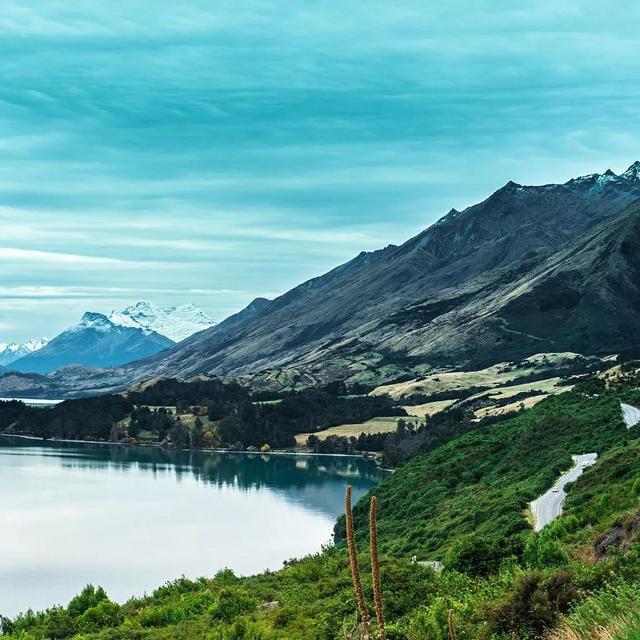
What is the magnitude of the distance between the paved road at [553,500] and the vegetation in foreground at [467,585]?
976 millimetres

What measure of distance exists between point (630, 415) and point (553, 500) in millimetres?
37728

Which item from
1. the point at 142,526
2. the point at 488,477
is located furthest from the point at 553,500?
the point at 142,526

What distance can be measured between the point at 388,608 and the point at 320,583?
7.65 metres

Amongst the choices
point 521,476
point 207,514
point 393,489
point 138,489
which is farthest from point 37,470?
point 521,476

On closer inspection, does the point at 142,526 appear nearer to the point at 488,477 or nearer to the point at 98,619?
the point at 488,477

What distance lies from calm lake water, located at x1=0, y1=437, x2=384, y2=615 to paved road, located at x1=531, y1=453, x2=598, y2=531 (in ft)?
120

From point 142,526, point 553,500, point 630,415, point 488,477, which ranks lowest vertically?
point 142,526

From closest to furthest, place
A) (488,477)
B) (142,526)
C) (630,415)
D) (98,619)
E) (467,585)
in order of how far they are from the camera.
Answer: (467,585) → (98,619) → (488,477) → (630,415) → (142,526)

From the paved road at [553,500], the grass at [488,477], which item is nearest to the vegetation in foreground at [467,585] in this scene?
the grass at [488,477]

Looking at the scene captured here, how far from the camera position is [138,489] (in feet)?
553

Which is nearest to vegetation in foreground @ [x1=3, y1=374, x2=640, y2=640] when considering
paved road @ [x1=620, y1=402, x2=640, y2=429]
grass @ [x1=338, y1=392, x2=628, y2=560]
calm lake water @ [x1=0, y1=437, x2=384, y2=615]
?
grass @ [x1=338, y1=392, x2=628, y2=560]

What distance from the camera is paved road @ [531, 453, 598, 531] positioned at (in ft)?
181

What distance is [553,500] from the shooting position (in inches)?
2431

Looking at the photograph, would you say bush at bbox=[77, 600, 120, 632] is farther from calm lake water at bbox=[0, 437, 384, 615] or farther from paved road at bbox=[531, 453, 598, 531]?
calm lake water at bbox=[0, 437, 384, 615]
